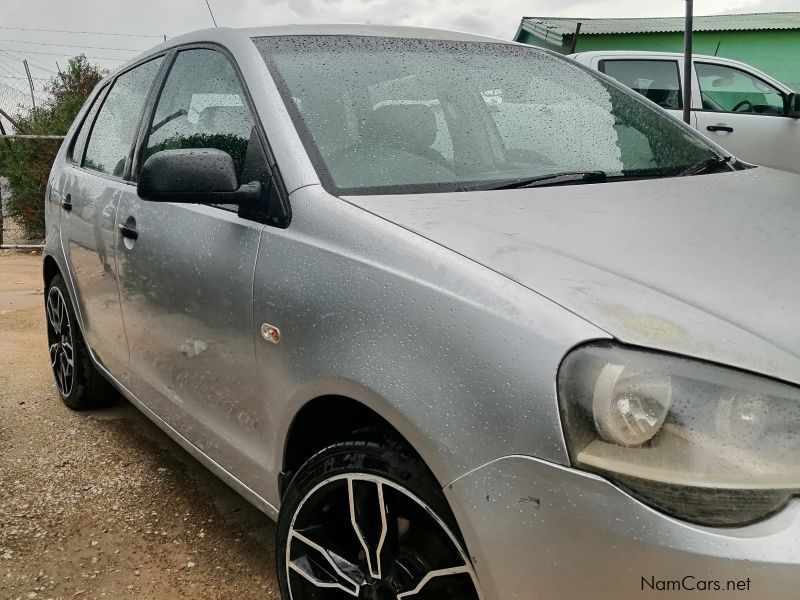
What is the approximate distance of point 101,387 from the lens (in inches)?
152

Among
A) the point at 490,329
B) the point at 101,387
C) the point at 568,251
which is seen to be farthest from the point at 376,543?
the point at 101,387

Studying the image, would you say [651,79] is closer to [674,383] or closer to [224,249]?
[224,249]

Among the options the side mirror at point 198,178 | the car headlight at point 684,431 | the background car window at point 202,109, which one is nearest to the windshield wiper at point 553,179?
the side mirror at point 198,178

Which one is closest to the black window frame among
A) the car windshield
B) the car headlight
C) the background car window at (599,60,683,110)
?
the car windshield

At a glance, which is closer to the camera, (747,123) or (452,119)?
(452,119)

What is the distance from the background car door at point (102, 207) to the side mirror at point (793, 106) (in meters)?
6.39

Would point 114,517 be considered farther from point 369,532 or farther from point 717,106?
point 717,106

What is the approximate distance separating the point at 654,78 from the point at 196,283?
6703mm

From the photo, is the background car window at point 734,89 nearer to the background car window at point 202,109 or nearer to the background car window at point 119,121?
the background car window at point 119,121

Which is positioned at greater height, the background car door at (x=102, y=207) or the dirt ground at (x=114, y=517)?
the background car door at (x=102, y=207)

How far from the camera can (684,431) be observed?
1.28 m

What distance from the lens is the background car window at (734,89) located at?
7977 mm

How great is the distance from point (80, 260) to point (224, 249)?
149 cm

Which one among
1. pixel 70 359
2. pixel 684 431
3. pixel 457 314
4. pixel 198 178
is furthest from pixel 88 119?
pixel 684 431
